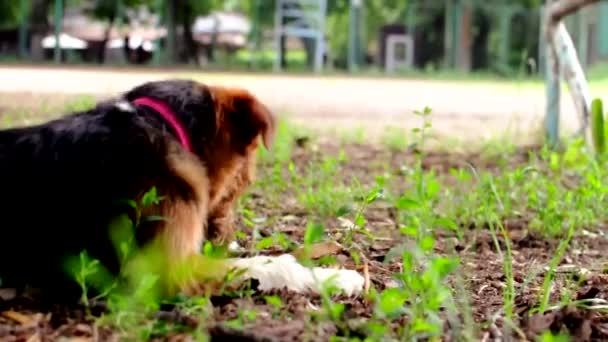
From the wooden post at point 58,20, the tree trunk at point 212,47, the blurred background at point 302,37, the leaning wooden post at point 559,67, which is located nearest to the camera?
the leaning wooden post at point 559,67

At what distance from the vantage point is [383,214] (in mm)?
5629

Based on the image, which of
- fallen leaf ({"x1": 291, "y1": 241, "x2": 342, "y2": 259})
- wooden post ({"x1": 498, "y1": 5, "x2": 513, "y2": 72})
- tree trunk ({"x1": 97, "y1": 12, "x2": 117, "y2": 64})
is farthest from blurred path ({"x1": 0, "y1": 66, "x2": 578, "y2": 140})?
wooden post ({"x1": 498, "y1": 5, "x2": 513, "y2": 72})

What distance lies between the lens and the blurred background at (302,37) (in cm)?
2534

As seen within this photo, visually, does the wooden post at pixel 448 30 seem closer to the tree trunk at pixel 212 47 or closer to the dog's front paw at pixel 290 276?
the tree trunk at pixel 212 47

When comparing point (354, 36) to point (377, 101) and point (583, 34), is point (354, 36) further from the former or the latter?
point (377, 101)

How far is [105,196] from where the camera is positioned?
326cm

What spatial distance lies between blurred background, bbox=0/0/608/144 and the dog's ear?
56.8 feet

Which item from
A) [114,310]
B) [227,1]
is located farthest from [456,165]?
[227,1]

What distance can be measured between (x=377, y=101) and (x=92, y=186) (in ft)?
40.6

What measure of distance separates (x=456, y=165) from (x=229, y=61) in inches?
812

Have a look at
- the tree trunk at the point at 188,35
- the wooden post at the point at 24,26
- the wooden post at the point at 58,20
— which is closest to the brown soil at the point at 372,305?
the wooden post at the point at 24,26

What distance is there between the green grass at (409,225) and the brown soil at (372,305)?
0.06 ft

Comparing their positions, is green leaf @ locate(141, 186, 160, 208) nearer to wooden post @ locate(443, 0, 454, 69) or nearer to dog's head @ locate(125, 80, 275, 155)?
dog's head @ locate(125, 80, 275, 155)

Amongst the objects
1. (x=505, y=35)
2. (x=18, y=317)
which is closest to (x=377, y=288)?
(x=18, y=317)
